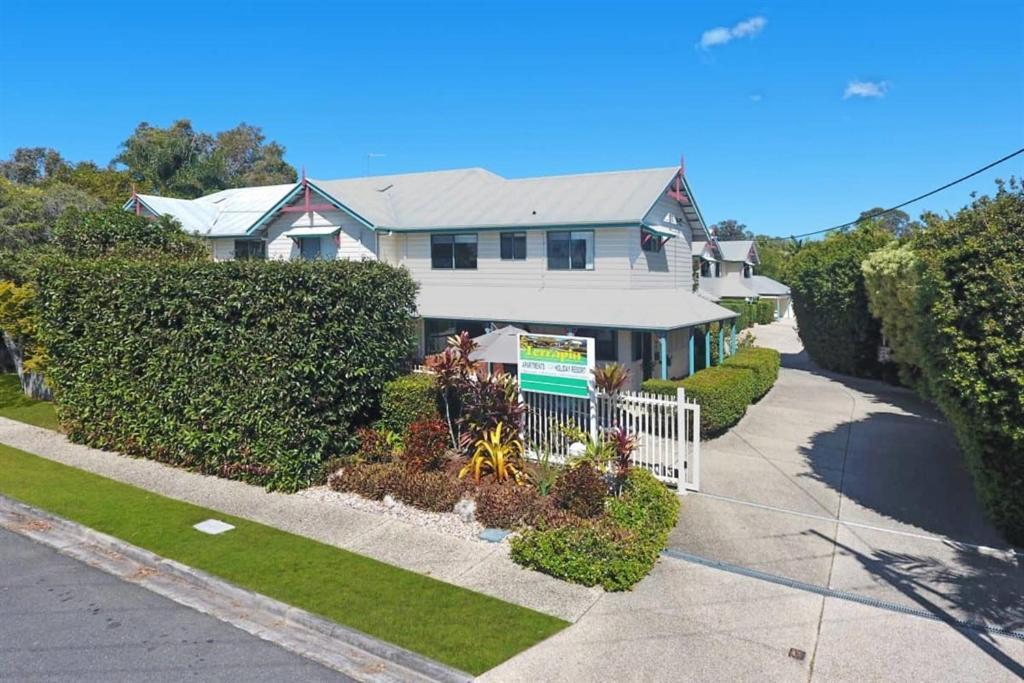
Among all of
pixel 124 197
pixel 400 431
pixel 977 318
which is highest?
pixel 124 197

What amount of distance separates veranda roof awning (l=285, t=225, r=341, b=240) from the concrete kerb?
14.5 metres

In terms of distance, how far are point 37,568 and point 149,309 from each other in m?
5.56

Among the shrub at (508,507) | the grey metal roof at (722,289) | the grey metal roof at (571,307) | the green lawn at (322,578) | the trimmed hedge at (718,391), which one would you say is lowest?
the green lawn at (322,578)

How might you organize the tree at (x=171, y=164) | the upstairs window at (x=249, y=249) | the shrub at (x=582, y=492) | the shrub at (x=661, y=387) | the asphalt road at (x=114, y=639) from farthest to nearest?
the tree at (x=171, y=164)
the upstairs window at (x=249, y=249)
the shrub at (x=661, y=387)
the shrub at (x=582, y=492)
the asphalt road at (x=114, y=639)

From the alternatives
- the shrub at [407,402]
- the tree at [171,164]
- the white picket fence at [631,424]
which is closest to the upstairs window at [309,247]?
the shrub at [407,402]

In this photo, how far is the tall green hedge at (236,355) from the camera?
11344 millimetres

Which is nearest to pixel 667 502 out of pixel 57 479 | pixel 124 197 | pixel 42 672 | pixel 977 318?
pixel 977 318

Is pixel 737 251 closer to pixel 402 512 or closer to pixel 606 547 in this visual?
pixel 402 512

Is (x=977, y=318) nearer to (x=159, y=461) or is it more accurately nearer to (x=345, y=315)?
(x=345, y=315)

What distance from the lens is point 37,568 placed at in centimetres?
869

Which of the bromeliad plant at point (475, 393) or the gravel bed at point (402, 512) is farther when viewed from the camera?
the bromeliad plant at point (475, 393)

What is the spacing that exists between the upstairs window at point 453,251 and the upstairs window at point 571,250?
298 cm

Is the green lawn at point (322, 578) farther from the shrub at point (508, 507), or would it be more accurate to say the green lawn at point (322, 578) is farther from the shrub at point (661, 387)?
the shrub at point (661, 387)

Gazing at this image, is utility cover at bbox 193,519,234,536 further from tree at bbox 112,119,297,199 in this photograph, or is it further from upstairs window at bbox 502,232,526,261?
tree at bbox 112,119,297,199
